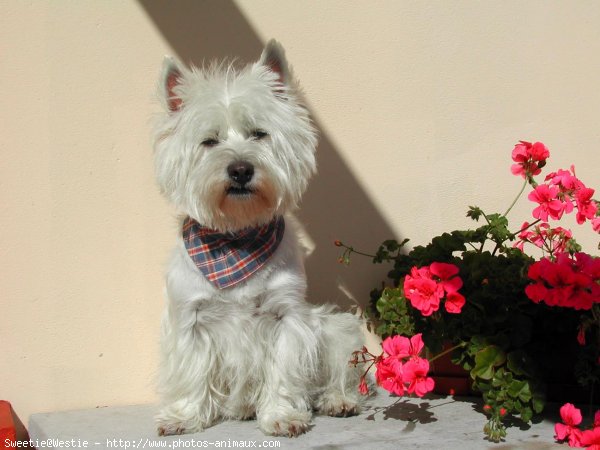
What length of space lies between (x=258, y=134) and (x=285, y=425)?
3.55 ft

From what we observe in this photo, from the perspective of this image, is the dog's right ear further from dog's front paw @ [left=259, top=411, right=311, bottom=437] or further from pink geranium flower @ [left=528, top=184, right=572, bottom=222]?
pink geranium flower @ [left=528, top=184, right=572, bottom=222]

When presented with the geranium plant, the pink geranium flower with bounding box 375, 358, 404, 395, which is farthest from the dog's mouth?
the pink geranium flower with bounding box 375, 358, 404, 395

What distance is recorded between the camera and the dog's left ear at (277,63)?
2.85 m

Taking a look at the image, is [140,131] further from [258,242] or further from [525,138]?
[525,138]

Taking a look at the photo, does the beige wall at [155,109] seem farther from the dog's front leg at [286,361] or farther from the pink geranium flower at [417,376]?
the pink geranium flower at [417,376]

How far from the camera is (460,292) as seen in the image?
2.86 metres

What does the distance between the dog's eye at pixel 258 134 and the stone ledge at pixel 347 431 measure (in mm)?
1107

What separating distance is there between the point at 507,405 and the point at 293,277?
90 cm

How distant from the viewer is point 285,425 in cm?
269

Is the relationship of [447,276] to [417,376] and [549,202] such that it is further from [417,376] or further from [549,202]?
[549,202]

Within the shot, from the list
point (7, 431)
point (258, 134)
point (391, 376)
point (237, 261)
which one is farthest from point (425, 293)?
point (7, 431)

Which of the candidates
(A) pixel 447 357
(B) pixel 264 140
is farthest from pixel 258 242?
(A) pixel 447 357

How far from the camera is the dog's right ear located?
275 centimetres

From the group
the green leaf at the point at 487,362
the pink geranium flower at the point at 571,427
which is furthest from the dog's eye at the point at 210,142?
the pink geranium flower at the point at 571,427
